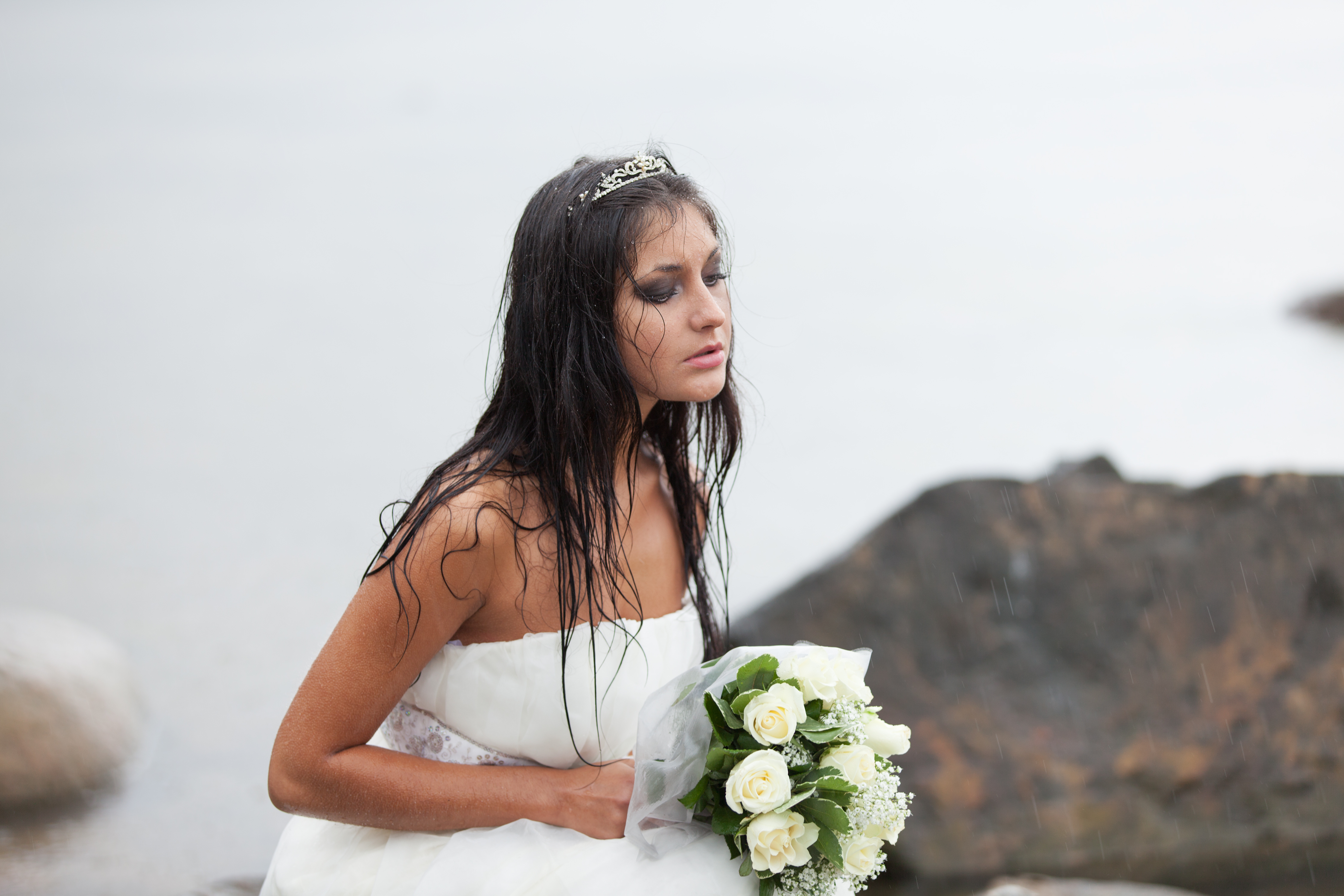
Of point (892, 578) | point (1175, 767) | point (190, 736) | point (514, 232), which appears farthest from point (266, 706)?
point (514, 232)

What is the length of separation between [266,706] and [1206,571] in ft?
14.4

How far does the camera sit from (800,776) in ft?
4.58

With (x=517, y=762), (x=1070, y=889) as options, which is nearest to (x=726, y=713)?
(x=517, y=762)

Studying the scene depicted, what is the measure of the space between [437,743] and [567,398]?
54 cm

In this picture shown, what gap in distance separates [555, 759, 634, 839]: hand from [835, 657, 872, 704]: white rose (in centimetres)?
31

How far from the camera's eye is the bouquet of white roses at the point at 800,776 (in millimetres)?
1356

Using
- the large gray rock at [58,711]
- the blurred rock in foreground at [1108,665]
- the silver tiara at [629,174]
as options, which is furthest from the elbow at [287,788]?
the large gray rock at [58,711]

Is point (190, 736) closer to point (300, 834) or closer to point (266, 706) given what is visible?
point (266, 706)

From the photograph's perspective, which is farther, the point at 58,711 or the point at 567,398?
the point at 58,711

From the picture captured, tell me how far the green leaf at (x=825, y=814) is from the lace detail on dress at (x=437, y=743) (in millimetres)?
425

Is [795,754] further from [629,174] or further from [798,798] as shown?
[629,174]

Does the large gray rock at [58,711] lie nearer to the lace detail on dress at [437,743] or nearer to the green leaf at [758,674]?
the lace detail on dress at [437,743]

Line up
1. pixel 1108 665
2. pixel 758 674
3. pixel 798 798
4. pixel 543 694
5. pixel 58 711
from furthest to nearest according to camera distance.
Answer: pixel 58 711, pixel 1108 665, pixel 543 694, pixel 758 674, pixel 798 798

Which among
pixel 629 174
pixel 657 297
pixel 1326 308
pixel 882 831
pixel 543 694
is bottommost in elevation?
pixel 882 831
